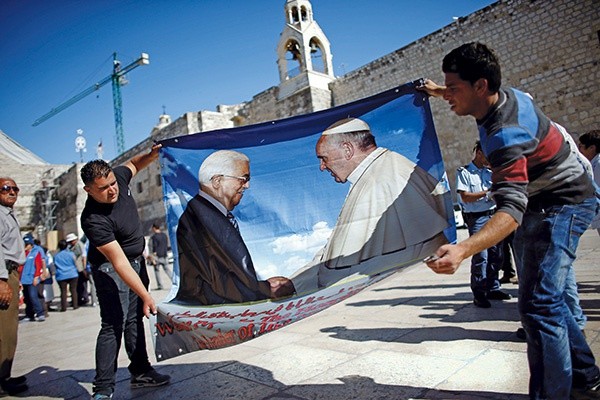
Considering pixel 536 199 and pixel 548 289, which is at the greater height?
pixel 536 199

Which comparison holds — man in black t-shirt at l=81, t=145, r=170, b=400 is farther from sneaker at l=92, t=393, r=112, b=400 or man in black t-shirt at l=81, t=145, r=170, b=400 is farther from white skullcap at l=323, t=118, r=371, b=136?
white skullcap at l=323, t=118, r=371, b=136

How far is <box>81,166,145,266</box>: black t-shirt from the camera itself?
2.78 metres

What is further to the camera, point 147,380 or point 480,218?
point 480,218

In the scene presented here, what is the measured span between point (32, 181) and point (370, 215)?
140 feet

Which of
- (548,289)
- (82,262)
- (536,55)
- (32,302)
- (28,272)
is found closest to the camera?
(548,289)

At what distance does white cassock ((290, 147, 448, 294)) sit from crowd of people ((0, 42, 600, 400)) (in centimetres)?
2

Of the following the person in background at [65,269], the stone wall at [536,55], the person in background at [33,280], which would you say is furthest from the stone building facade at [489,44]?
the person in background at [33,280]

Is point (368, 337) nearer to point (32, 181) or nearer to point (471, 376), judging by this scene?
point (471, 376)

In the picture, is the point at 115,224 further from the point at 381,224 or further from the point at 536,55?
the point at 536,55

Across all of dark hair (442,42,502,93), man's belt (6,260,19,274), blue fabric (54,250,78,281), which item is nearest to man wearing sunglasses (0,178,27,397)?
man's belt (6,260,19,274)

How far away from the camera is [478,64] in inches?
73.7

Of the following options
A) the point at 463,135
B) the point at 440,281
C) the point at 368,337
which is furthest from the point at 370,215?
the point at 463,135

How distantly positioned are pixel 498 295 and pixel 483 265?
24.6 inches

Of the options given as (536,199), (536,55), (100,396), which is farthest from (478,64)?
(536,55)
